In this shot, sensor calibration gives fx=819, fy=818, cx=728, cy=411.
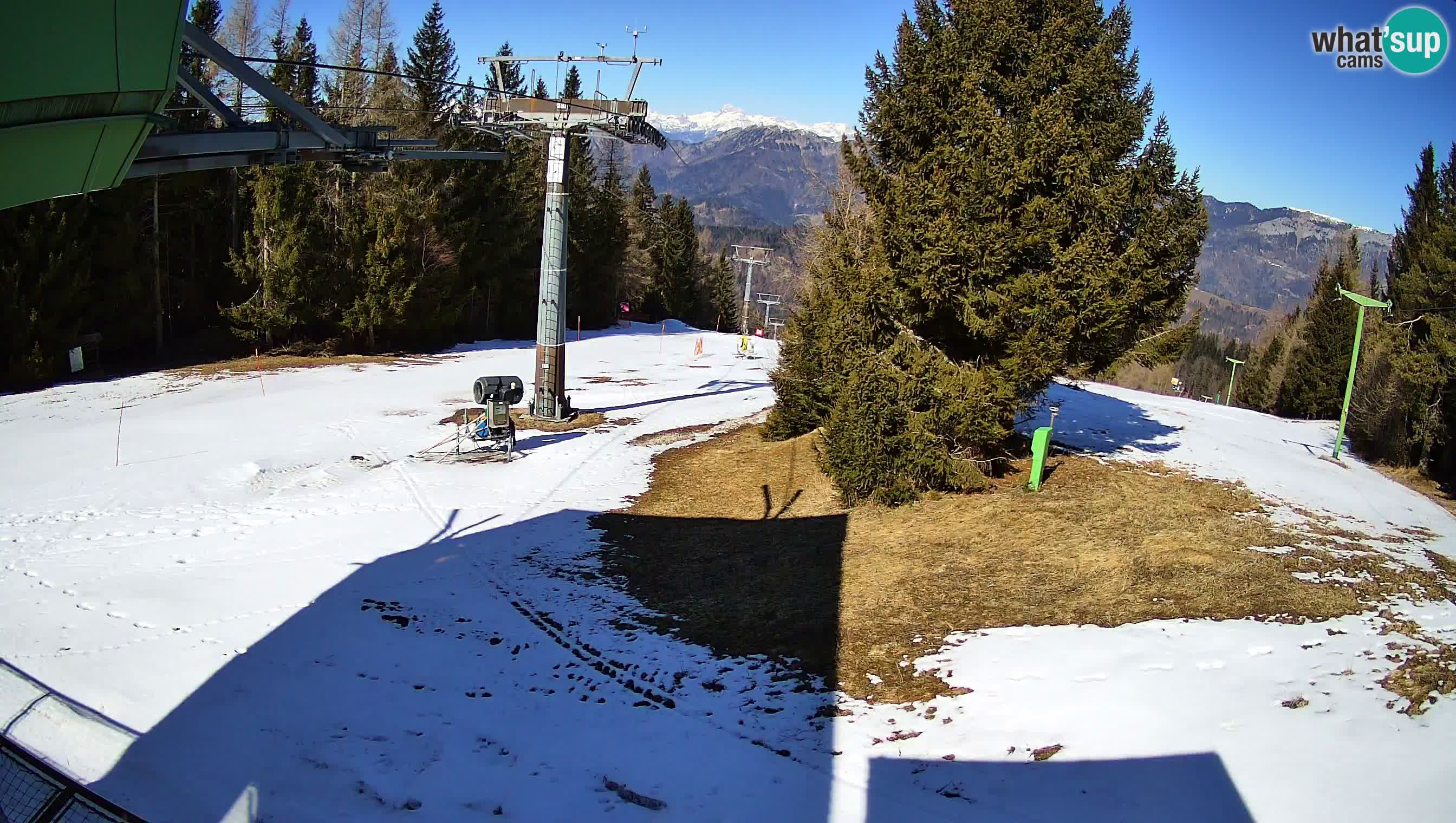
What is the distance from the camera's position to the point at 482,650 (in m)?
9.38

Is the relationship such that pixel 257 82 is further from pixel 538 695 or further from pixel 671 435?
pixel 671 435

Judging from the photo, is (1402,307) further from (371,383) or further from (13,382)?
(13,382)

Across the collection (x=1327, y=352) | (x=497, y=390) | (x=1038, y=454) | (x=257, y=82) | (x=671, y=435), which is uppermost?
(x=257, y=82)

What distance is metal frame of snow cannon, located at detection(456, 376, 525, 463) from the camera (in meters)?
18.7

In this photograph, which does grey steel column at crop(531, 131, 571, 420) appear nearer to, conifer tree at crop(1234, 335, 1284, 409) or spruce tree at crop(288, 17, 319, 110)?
spruce tree at crop(288, 17, 319, 110)

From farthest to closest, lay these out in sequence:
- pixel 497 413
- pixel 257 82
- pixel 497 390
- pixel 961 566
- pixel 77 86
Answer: pixel 497 390, pixel 497 413, pixel 961 566, pixel 257 82, pixel 77 86

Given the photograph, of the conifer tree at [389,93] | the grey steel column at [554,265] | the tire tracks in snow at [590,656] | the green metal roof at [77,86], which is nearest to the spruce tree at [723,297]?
the conifer tree at [389,93]

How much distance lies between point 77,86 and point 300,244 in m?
30.6

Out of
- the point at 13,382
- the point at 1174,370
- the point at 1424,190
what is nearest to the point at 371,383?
the point at 13,382

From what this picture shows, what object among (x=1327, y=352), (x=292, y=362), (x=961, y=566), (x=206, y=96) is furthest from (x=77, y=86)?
(x=1327, y=352)

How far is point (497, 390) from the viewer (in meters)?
19.0

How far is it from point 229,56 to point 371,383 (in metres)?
21.1

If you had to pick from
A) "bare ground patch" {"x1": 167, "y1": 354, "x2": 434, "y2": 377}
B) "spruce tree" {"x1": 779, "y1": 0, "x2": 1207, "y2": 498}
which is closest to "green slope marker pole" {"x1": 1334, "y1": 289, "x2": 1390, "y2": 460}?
"spruce tree" {"x1": 779, "y1": 0, "x2": 1207, "y2": 498}

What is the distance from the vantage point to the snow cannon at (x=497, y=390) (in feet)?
62.3
